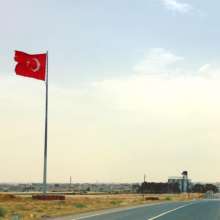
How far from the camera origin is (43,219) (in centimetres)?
3038

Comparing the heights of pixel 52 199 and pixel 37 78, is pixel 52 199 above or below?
below

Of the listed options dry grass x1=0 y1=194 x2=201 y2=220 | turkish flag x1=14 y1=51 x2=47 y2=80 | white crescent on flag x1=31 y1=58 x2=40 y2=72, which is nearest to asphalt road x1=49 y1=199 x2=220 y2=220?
dry grass x1=0 y1=194 x2=201 y2=220

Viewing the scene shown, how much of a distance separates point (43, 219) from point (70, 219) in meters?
1.30

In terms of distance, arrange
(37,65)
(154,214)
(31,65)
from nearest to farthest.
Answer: (154,214)
(31,65)
(37,65)

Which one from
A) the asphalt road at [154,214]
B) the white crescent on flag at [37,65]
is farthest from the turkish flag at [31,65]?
the asphalt road at [154,214]

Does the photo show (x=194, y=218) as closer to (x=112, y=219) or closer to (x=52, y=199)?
(x=112, y=219)

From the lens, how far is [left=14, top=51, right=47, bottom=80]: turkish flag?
42812 mm

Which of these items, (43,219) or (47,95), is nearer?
(43,219)

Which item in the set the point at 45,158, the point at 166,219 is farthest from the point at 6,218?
the point at 45,158

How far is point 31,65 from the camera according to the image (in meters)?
43.9

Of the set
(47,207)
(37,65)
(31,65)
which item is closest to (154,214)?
(47,207)

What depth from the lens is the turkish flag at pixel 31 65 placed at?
42.8 m

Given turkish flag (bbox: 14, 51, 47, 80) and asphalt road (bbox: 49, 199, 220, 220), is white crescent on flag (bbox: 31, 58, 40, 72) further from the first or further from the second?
asphalt road (bbox: 49, 199, 220, 220)

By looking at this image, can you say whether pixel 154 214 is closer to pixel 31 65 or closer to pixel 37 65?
pixel 31 65
